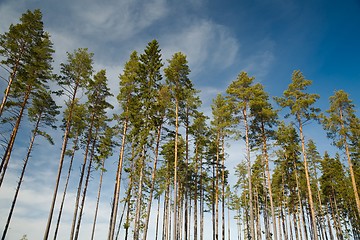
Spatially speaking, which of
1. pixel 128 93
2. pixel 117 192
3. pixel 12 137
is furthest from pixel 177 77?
pixel 12 137

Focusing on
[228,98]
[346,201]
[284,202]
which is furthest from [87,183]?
[346,201]

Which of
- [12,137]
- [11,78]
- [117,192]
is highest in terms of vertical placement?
[11,78]

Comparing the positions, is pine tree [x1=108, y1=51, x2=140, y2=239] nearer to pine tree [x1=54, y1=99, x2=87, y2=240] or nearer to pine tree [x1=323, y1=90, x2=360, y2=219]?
pine tree [x1=54, y1=99, x2=87, y2=240]

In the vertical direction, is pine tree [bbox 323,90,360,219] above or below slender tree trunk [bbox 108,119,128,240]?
above

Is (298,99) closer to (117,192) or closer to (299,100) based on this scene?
(299,100)

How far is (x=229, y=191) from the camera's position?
44.2 meters

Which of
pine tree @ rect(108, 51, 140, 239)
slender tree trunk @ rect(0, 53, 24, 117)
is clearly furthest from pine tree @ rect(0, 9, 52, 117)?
pine tree @ rect(108, 51, 140, 239)

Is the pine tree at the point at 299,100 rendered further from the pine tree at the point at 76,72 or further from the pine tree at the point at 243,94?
the pine tree at the point at 76,72

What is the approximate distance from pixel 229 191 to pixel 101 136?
3099 centimetres

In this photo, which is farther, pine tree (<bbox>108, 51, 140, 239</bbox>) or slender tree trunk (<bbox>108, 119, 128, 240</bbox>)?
pine tree (<bbox>108, 51, 140, 239</bbox>)

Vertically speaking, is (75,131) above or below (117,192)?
above

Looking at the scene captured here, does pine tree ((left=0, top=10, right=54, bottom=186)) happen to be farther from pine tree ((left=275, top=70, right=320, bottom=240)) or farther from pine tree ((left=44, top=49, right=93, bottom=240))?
pine tree ((left=275, top=70, right=320, bottom=240))

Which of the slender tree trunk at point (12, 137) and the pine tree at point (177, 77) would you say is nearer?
the slender tree trunk at point (12, 137)

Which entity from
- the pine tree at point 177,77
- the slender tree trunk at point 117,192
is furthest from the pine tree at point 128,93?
the pine tree at point 177,77
